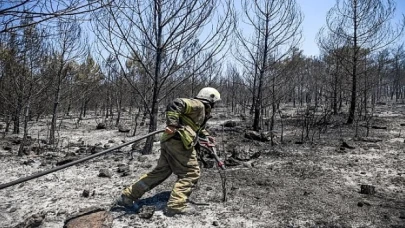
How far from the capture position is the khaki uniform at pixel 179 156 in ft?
11.1

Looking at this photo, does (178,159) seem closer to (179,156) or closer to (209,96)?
(179,156)

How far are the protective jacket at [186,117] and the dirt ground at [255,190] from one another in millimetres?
897

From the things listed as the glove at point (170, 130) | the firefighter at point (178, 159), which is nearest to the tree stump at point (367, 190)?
A: the firefighter at point (178, 159)

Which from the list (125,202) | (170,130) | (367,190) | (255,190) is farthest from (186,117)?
(367,190)

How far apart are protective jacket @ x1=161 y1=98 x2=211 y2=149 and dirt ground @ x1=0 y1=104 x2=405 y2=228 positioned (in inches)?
35.3

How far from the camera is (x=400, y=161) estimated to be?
5.89 meters

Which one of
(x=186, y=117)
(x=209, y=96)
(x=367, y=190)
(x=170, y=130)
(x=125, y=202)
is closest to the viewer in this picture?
(x=170, y=130)

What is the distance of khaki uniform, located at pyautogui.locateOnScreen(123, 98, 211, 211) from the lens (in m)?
3.38

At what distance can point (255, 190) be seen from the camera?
4223 mm

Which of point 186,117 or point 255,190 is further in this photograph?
point 255,190

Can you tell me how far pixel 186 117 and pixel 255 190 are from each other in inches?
61.2

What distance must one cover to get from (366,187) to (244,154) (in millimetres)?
2391

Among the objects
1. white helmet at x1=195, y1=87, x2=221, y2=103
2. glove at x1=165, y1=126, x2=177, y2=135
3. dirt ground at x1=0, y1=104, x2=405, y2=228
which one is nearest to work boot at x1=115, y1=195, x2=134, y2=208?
dirt ground at x1=0, y1=104, x2=405, y2=228

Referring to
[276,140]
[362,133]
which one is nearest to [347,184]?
[276,140]
